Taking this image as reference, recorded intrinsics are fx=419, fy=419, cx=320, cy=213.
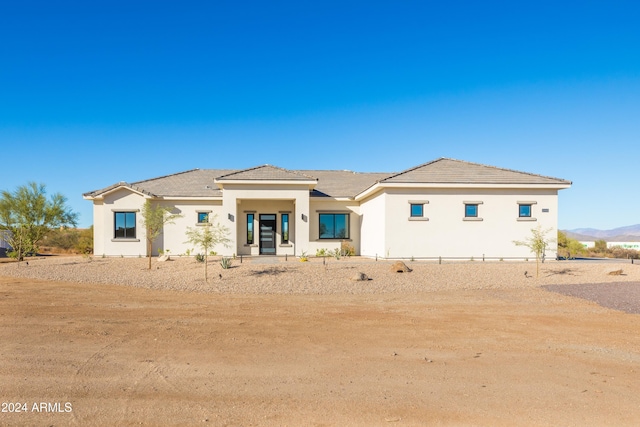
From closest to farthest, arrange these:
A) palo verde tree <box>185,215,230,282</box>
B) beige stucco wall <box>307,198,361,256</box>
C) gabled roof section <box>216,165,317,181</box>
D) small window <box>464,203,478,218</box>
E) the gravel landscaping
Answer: the gravel landscaping < palo verde tree <box>185,215,230,282</box> < small window <box>464,203,478,218</box> < gabled roof section <box>216,165,317,181</box> < beige stucco wall <box>307,198,361,256</box>

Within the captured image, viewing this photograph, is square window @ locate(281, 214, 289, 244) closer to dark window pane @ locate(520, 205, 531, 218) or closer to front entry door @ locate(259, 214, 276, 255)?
front entry door @ locate(259, 214, 276, 255)

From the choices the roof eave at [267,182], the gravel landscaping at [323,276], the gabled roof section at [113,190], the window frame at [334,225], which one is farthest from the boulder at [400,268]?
the gabled roof section at [113,190]

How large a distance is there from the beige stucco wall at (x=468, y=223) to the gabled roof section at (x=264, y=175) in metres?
5.21

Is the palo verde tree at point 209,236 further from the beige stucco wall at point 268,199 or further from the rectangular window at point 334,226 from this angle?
the rectangular window at point 334,226

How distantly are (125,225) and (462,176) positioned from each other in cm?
1835

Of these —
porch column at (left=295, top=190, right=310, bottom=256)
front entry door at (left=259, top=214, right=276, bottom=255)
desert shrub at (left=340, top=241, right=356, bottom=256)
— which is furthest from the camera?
front entry door at (left=259, top=214, right=276, bottom=255)

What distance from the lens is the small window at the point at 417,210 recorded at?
824 inches

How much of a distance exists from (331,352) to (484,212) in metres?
16.0

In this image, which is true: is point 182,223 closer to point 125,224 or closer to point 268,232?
point 125,224

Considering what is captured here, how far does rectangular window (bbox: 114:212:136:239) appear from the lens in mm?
23281

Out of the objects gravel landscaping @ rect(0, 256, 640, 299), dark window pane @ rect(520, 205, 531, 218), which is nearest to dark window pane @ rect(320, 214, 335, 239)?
gravel landscaping @ rect(0, 256, 640, 299)

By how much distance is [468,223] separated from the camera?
69.2ft

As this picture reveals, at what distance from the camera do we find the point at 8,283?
15805 mm

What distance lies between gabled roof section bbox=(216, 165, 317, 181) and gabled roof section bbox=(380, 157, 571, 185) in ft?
16.0
